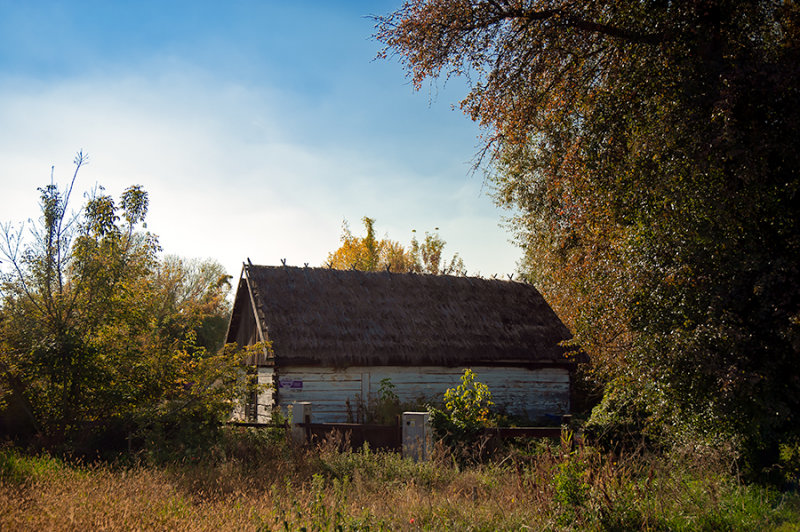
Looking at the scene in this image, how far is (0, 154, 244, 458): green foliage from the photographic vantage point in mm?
9570

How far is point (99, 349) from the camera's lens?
9.84 meters

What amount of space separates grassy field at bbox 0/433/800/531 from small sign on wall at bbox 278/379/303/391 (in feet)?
23.8

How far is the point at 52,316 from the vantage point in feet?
32.3

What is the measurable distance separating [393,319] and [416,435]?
913 cm

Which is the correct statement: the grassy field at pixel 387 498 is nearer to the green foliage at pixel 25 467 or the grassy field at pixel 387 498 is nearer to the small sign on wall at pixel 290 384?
the green foliage at pixel 25 467

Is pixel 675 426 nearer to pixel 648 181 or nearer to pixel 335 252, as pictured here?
pixel 648 181

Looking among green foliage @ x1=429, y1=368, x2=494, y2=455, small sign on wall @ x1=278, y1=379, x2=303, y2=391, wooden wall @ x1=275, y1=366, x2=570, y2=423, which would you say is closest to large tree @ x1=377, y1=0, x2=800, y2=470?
green foliage @ x1=429, y1=368, x2=494, y2=455

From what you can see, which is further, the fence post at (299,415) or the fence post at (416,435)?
the fence post at (299,415)

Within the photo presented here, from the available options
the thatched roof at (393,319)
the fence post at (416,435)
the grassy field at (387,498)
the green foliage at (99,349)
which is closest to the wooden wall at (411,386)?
the thatched roof at (393,319)

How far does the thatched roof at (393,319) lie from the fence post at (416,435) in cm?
695

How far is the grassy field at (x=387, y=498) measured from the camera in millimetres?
5316

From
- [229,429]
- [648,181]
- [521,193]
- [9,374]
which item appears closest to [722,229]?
[648,181]

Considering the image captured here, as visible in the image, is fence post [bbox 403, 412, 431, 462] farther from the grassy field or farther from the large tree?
the large tree

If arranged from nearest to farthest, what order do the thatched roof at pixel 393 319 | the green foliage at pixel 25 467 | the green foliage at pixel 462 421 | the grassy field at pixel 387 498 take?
1. the grassy field at pixel 387 498
2. the green foliage at pixel 25 467
3. the green foliage at pixel 462 421
4. the thatched roof at pixel 393 319
